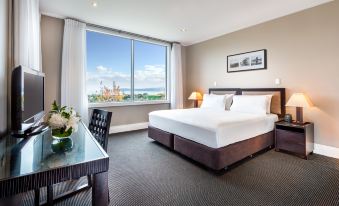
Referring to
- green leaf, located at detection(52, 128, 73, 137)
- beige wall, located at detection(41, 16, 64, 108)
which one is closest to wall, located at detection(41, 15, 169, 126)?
beige wall, located at detection(41, 16, 64, 108)

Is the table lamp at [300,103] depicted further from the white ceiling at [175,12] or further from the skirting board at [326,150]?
the white ceiling at [175,12]

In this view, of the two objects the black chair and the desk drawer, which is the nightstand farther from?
the black chair

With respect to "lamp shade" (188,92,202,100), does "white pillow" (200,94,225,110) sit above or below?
below

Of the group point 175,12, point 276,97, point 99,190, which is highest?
point 175,12

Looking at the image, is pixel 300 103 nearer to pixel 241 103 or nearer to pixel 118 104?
pixel 241 103

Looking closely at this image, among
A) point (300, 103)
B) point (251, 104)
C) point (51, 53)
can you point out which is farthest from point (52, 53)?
point (300, 103)

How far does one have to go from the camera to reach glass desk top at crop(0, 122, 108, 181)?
3.13 feet

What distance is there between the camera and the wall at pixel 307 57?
3074 mm

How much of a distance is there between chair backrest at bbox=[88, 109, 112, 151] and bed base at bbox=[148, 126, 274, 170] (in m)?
1.39

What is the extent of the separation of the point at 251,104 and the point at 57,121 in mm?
3489

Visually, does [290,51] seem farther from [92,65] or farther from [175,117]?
[92,65]

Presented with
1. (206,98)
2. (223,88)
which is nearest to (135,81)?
(206,98)

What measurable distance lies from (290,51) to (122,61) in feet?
12.9

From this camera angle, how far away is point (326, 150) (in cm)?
318
